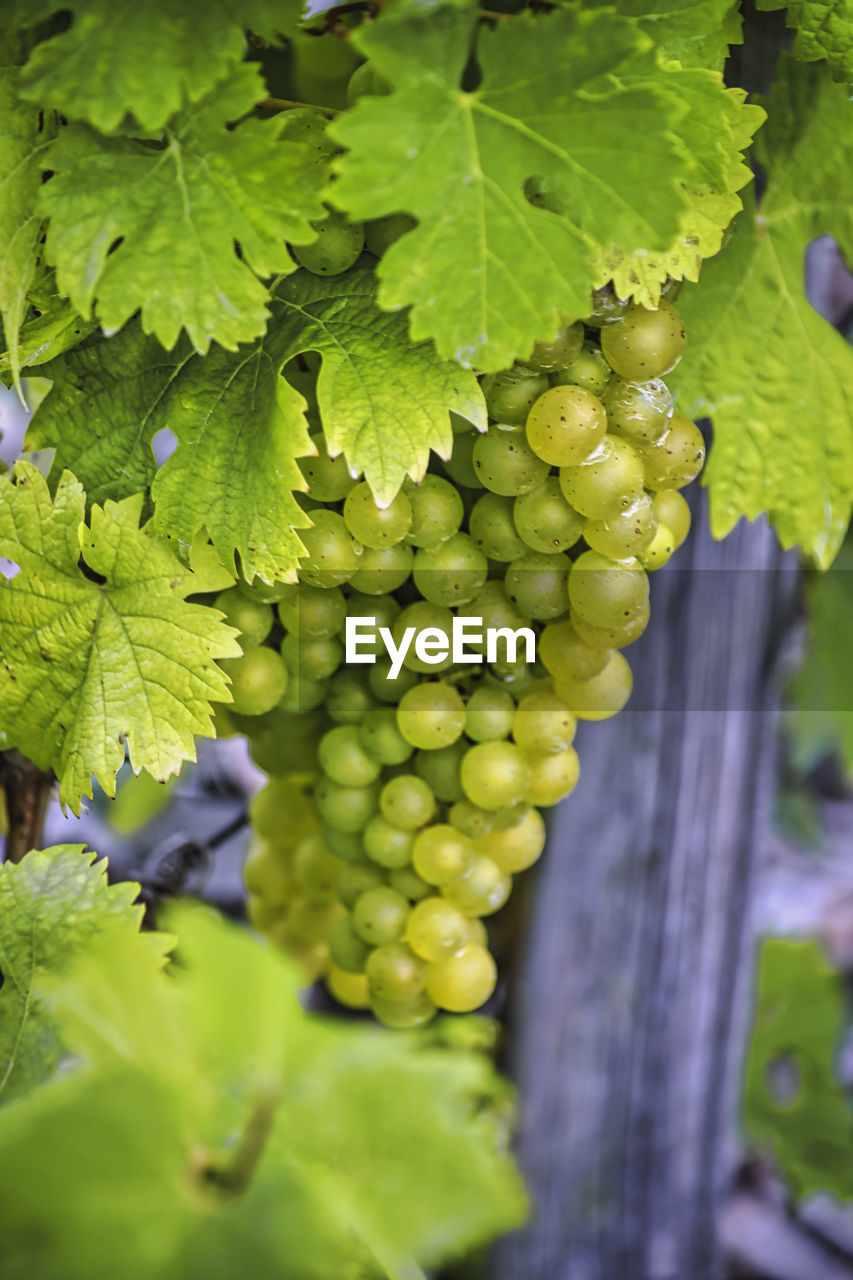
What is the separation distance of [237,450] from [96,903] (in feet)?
0.70

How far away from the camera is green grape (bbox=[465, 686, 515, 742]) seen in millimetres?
483

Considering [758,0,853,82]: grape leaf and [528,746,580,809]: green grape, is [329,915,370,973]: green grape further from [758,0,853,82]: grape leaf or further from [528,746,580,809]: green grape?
[758,0,853,82]: grape leaf

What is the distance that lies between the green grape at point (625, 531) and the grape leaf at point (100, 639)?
18 cm

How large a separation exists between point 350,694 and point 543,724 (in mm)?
106

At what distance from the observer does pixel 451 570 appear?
1.46ft

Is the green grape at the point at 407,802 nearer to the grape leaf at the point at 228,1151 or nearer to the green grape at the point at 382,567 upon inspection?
the green grape at the point at 382,567

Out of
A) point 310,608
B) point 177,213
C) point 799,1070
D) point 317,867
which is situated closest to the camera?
point 177,213

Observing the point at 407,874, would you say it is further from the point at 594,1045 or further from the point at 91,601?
the point at 594,1045

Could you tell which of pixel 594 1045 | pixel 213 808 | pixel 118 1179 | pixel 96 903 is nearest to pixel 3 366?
pixel 96 903

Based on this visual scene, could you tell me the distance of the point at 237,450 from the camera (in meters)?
0.42

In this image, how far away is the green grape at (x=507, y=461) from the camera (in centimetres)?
42

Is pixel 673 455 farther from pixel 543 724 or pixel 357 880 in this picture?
pixel 357 880

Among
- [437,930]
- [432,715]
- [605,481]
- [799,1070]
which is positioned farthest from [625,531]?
[799,1070]

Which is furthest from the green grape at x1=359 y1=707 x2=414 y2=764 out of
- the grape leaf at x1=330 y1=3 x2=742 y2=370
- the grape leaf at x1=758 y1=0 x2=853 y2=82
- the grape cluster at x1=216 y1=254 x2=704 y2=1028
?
the grape leaf at x1=758 y1=0 x2=853 y2=82
